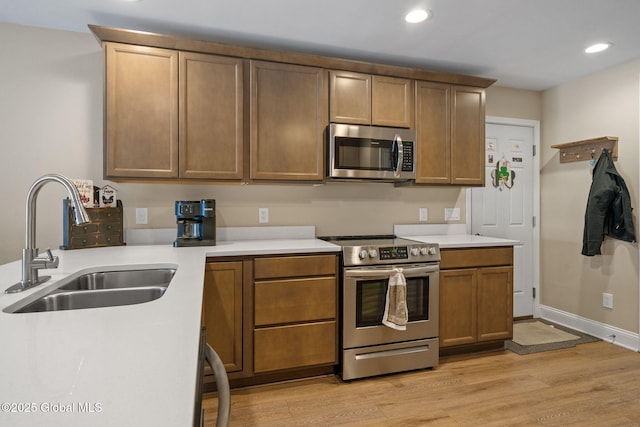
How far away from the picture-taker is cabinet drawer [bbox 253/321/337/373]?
7.82ft

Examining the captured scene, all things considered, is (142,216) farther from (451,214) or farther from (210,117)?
(451,214)

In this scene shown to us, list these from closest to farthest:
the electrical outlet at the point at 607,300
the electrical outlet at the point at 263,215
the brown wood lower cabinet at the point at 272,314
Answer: the brown wood lower cabinet at the point at 272,314 < the electrical outlet at the point at 263,215 < the electrical outlet at the point at 607,300

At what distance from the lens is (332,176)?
2.74 m

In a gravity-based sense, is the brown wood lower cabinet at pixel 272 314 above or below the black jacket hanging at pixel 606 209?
below

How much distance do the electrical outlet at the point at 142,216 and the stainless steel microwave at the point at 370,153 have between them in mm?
1392

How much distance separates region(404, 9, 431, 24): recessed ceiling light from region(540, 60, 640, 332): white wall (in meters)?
2.07

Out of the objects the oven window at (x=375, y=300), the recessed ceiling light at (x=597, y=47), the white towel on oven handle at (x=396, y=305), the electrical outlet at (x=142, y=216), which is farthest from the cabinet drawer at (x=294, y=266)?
the recessed ceiling light at (x=597, y=47)

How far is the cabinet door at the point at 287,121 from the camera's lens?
2.62 metres

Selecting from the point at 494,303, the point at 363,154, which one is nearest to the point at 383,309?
the point at 494,303

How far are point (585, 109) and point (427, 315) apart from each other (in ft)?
8.45

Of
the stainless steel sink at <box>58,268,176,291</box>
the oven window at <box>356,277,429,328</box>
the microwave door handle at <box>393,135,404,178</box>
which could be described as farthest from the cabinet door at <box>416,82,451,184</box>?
the stainless steel sink at <box>58,268,176,291</box>

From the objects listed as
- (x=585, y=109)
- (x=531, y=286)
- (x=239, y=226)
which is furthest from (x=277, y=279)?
(x=585, y=109)

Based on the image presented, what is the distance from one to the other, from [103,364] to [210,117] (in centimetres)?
212

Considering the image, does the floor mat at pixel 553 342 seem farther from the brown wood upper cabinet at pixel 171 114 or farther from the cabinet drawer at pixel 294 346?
the brown wood upper cabinet at pixel 171 114
